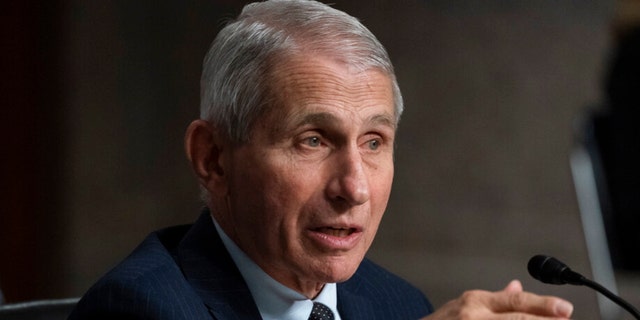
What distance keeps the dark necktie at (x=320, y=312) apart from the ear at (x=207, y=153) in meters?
0.31

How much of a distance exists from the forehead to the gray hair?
16mm

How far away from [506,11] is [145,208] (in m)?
2.43

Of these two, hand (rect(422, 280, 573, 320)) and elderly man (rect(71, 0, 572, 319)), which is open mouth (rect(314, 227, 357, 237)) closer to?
elderly man (rect(71, 0, 572, 319))

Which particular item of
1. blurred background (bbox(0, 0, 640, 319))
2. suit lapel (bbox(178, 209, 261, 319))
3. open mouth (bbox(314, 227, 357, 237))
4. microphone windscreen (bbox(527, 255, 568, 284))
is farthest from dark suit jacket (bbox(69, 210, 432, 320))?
blurred background (bbox(0, 0, 640, 319))

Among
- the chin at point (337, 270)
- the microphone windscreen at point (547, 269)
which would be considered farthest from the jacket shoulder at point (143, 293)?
the microphone windscreen at point (547, 269)

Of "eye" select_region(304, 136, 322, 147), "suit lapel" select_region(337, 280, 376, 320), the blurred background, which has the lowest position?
the blurred background

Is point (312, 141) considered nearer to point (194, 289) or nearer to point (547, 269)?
point (194, 289)

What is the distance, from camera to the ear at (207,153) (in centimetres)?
242

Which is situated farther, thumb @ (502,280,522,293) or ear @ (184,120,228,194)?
ear @ (184,120,228,194)

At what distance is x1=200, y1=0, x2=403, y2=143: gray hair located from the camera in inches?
91.4

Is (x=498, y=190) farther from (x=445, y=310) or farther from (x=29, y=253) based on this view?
(x=445, y=310)

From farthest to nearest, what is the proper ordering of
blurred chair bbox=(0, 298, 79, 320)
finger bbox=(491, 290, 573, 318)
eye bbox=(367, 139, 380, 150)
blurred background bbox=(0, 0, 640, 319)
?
blurred background bbox=(0, 0, 640, 319)
blurred chair bbox=(0, 298, 79, 320)
eye bbox=(367, 139, 380, 150)
finger bbox=(491, 290, 573, 318)

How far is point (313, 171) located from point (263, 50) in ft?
0.85

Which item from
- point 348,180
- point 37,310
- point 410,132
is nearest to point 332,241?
point 348,180
